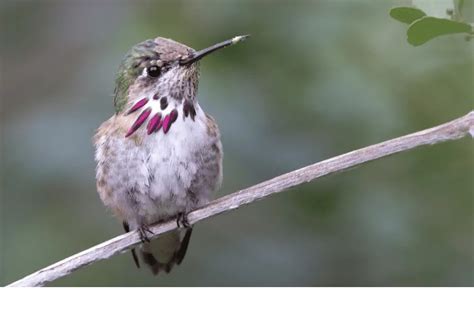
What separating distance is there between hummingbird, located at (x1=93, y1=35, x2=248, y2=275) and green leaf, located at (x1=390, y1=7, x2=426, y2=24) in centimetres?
118

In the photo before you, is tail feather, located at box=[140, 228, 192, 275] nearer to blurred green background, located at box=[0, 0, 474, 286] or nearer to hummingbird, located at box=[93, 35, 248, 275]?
blurred green background, located at box=[0, 0, 474, 286]

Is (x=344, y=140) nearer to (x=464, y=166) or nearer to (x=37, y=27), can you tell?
(x=464, y=166)

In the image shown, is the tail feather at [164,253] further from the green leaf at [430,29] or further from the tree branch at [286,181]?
the green leaf at [430,29]

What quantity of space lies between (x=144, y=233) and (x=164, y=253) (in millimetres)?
452

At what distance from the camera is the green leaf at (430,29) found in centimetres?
125

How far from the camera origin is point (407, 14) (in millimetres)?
1346

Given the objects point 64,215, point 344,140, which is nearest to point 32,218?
point 64,215

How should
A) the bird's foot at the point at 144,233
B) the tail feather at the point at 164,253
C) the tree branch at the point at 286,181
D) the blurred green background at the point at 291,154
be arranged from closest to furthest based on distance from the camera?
1. the tree branch at the point at 286,181
2. the bird's foot at the point at 144,233
3. the blurred green background at the point at 291,154
4. the tail feather at the point at 164,253

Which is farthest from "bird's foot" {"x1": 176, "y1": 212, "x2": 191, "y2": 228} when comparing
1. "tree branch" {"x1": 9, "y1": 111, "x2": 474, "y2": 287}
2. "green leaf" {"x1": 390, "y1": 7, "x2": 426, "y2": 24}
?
"green leaf" {"x1": 390, "y1": 7, "x2": 426, "y2": 24}

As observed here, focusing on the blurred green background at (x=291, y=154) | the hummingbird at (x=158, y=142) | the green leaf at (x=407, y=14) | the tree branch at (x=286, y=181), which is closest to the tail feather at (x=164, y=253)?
the blurred green background at (x=291, y=154)

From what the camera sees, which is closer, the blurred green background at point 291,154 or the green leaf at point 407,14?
the green leaf at point 407,14

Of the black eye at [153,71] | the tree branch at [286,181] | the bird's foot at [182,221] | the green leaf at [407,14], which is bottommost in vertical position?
the tree branch at [286,181]

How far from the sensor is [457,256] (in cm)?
261

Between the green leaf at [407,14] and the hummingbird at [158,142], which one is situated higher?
the hummingbird at [158,142]
